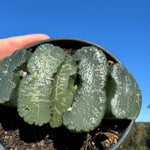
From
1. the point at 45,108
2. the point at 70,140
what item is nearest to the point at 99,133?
the point at 70,140

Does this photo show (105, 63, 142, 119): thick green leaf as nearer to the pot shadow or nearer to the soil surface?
the soil surface

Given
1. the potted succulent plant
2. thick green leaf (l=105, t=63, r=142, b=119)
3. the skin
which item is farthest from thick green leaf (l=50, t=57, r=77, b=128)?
the skin

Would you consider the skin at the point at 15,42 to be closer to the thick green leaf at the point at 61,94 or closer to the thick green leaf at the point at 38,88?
the thick green leaf at the point at 38,88

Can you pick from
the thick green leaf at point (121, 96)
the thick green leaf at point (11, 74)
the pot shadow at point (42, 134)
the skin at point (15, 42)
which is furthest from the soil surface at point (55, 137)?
the skin at point (15, 42)

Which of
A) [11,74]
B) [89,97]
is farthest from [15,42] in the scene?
[89,97]

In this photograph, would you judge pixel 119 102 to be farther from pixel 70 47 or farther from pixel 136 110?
pixel 70 47

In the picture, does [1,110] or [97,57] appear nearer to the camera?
[97,57]
